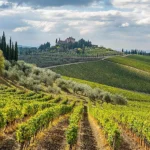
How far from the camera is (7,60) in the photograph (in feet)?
432

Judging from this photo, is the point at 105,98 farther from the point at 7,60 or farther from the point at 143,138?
the point at 143,138

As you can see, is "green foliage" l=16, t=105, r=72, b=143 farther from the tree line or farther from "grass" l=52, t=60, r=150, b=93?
"grass" l=52, t=60, r=150, b=93

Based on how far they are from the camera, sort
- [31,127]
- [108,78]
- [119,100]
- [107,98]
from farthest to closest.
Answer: [108,78] < [107,98] < [119,100] < [31,127]

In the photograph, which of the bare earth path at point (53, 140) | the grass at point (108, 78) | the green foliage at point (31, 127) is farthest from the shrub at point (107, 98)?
the bare earth path at point (53, 140)

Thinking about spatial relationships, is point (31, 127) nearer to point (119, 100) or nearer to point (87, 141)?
point (87, 141)

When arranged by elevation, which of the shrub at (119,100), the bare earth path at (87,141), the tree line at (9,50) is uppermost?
the tree line at (9,50)

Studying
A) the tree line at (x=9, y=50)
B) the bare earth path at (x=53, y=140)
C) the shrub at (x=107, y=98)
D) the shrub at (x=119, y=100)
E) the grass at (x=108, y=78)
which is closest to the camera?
the bare earth path at (x=53, y=140)

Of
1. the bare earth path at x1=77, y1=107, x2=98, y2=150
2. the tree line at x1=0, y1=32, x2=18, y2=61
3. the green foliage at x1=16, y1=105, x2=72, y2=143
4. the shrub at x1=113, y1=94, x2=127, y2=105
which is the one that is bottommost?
the shrub at x1=113, y1=94, x2=127, y2=105

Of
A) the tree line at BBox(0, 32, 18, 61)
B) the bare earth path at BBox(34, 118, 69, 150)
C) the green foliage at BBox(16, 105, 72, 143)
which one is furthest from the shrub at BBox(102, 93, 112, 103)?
the bare earth path at BBox(34, 118, 69, 150)

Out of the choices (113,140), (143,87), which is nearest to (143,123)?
(113,140)

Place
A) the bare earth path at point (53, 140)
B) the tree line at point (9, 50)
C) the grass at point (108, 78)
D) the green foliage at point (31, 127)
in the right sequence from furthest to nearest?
the grass at point (108, 78) → the tree line at point (9, 50) → the bare earth path at point (53, 140) → the green foliage at point (31, 127)

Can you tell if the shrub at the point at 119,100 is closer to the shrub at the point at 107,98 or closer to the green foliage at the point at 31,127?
the shrub at the point at 107,98

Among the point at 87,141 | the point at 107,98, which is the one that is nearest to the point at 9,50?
the point at 107,98

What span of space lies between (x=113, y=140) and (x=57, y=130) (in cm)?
1290
